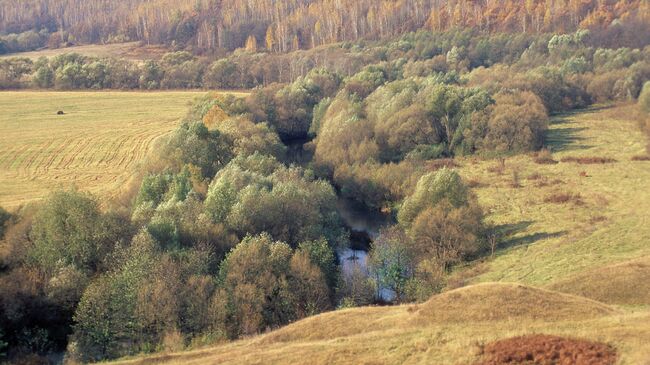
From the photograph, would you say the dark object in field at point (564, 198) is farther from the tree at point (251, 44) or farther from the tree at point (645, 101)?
the tree at point (251, 44)

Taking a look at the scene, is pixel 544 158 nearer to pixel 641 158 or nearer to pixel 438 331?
pixel 641 158

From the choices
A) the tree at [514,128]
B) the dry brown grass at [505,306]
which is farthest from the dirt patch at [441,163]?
the dry brown grass at [505,306]

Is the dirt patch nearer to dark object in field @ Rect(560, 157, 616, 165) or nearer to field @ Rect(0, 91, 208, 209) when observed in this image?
dark object in field @ Rect(560, 157, 616, 165)

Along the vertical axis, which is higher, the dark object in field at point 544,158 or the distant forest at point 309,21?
the distant forest at point 309,21

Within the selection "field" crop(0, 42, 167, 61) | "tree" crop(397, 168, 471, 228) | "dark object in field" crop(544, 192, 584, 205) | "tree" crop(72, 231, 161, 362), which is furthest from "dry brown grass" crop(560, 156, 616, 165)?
"field" crop(0, 42, 167, 61)

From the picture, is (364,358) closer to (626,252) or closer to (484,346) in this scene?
(484,346)

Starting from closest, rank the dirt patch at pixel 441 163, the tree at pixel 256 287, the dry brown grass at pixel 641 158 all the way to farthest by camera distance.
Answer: the tree at pixel 256 287
the dry brown grass at pixel 641 158
the dirt patch at pixel 441 163

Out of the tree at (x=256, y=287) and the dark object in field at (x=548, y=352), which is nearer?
the dark object in field at (x=548, y=352)
